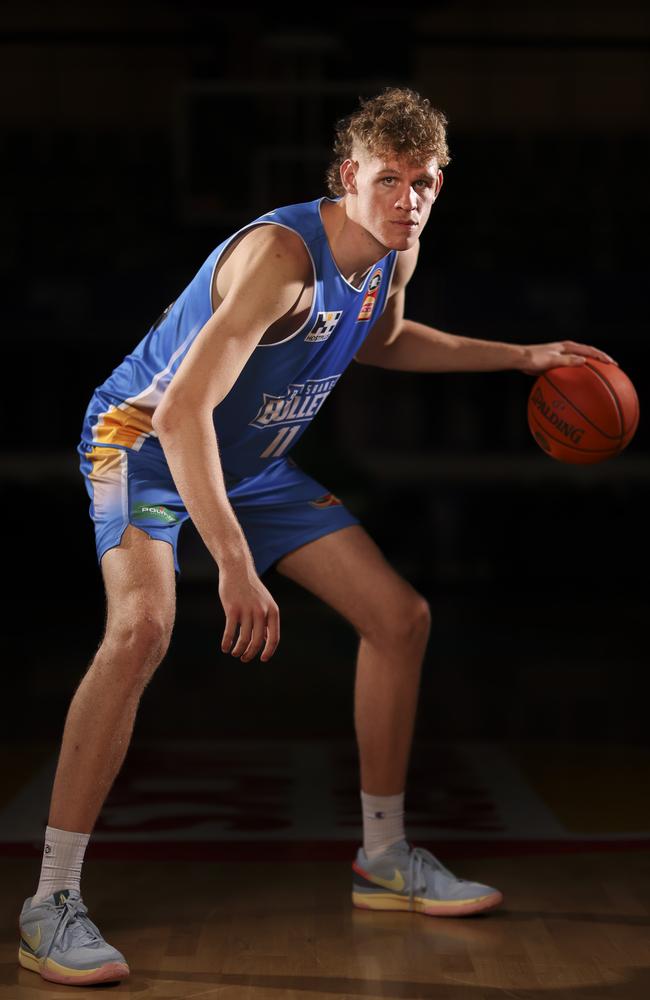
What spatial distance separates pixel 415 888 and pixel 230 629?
94 cm

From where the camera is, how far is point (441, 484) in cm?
1098

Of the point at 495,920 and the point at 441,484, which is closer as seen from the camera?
the point at 495,920

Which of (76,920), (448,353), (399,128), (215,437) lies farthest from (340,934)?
(399,128)

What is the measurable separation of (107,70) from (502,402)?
475 centimetres

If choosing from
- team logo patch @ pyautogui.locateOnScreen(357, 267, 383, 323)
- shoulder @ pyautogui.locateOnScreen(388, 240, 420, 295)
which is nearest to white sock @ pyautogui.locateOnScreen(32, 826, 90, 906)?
team logo patch @ pyautogui.locateOnScreen(357, 267, 383, 323)

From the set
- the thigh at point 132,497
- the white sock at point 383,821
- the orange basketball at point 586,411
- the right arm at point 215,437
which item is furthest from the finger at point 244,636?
the orange basketball at point 586,411

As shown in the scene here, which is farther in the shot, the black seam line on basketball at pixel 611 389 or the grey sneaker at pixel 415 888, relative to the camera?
the black seam line on basketball at pixel 611 389

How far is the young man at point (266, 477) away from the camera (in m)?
Result: 2.14

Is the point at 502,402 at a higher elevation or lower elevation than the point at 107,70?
lower

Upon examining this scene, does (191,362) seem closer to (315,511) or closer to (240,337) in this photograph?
(240,337)

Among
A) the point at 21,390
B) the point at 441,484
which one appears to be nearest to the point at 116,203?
the point at 21,390

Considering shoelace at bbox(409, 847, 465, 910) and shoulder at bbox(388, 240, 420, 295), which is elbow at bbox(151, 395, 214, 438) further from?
shoelace at bbox(409, 847, 465, 910)

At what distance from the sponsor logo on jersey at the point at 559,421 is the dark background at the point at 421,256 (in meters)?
4.03

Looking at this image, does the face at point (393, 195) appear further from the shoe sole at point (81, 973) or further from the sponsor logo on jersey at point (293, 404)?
the shoe sole at point (81, 973)
